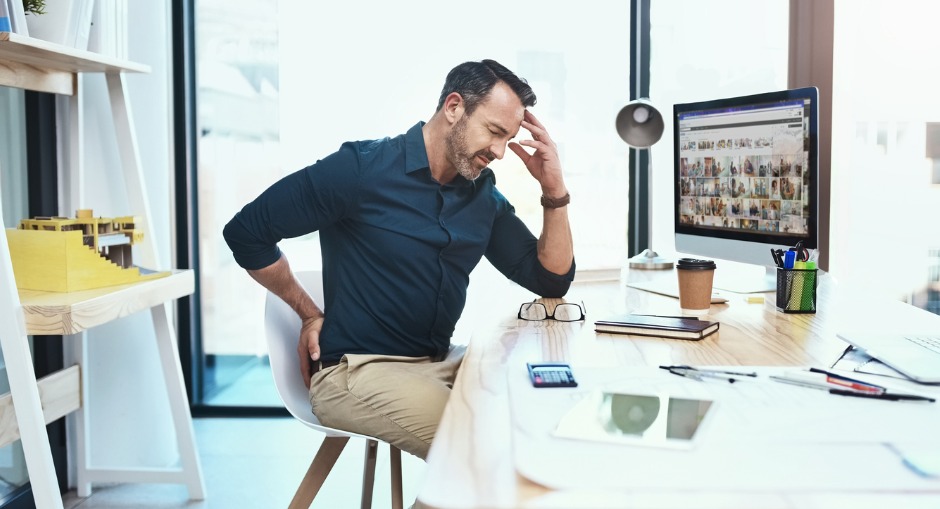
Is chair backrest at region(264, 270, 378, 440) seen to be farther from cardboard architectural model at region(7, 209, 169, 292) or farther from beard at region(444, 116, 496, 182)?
cardboard architectural model at region(7, 209, 169, 292)

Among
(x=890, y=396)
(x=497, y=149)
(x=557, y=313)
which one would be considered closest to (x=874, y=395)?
(x=890, y=396)

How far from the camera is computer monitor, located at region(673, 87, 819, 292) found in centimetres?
202

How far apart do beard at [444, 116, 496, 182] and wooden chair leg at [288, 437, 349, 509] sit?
64 cm

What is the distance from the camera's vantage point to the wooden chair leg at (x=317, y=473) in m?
1.85

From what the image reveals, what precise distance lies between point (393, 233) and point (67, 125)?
143 centimetres

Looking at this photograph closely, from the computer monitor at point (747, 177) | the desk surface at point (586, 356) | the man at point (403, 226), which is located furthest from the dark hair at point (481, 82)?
the computer monitor at point (747, 177)

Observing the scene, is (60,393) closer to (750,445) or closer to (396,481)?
(396,481)

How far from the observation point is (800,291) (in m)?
1.82

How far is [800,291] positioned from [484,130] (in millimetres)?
752

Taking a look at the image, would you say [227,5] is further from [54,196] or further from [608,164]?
[608,164]

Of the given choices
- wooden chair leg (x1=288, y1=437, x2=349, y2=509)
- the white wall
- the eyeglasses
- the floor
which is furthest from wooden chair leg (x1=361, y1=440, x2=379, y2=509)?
the white wall

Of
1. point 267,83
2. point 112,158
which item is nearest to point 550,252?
point 112,158

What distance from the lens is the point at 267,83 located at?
347 cm

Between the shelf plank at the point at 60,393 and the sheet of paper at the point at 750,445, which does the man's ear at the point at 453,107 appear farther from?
the shelf plank at the point at 60,393
